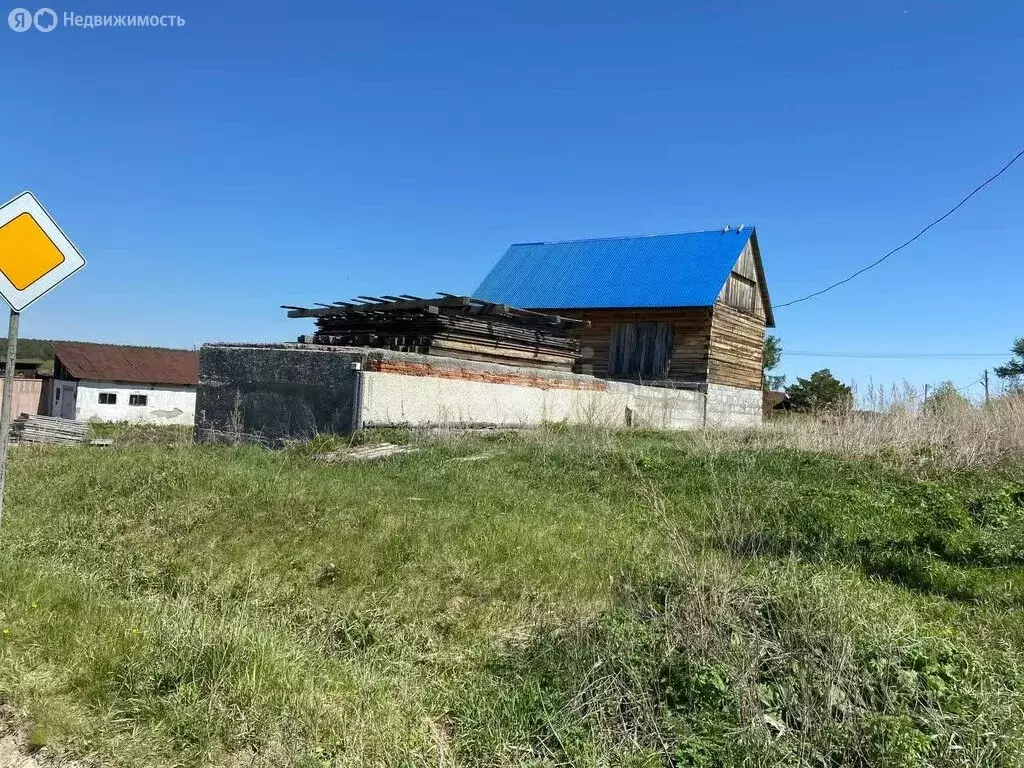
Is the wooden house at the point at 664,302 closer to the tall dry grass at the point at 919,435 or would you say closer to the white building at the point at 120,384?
the tall dry grass at the point at 919,435

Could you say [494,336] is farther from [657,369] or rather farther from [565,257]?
[565,257]

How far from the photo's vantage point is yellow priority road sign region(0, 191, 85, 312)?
Result: 5.62 meters

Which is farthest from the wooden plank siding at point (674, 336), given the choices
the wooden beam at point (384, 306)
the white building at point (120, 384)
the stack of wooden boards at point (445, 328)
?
the white building at point (120, 384)

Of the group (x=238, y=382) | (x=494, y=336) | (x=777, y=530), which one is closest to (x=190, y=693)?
(x=777, y=530)

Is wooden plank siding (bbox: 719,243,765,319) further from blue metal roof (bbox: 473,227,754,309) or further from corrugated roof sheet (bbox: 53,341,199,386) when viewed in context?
corrugated roof sheet (bbox: 53,341,199,386)

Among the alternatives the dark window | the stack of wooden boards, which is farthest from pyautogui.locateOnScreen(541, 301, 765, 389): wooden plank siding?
the stack of wooden boards

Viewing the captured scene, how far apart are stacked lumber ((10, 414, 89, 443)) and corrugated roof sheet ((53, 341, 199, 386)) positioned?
12.7m

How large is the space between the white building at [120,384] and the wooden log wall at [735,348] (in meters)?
28.6

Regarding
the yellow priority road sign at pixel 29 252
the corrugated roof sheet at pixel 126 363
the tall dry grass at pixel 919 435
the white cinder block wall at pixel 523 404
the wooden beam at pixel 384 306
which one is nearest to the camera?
the yellow priority road sign at pixel 29 252

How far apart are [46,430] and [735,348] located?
23.9 meters

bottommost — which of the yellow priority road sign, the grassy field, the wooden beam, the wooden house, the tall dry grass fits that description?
the grassy field

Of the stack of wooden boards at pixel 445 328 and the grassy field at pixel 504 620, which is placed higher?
the stack of wooden boards at pixel 445 328

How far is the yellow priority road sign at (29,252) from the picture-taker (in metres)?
5.62

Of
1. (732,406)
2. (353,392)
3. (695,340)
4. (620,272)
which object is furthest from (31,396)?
(732,406)
